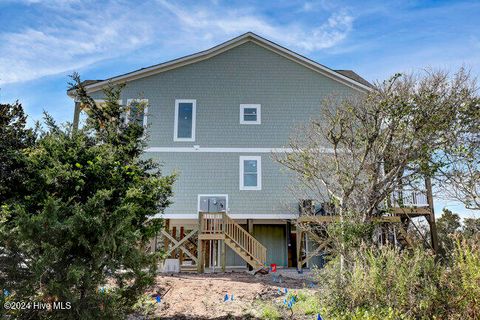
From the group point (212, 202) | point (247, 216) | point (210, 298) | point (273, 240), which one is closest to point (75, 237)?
point (210, 298)

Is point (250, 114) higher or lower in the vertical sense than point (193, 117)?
higher

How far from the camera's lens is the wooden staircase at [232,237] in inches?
486

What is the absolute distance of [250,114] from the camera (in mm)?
14930

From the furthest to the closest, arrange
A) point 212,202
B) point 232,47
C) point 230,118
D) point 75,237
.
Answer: point 232,47 < point 230,118 < point 212,202 < point 75,237

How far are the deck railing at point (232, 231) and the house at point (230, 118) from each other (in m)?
0.51

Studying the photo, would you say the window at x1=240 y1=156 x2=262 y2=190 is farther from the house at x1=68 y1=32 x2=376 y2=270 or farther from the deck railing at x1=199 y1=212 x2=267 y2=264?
the deck railing at x1=199 y1=212 x2=267 y2=264

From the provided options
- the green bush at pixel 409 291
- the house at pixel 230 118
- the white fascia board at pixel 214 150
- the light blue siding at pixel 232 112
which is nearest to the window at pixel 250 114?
the house at pixel 230 118

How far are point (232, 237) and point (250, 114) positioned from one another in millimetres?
5321

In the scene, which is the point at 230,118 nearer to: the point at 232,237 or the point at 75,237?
the point at 232,237

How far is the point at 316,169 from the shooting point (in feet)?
30.2

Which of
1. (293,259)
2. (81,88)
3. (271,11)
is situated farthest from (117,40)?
(293,259)

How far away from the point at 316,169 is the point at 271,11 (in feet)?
13.9

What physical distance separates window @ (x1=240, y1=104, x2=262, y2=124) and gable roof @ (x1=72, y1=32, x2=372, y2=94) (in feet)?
8.88

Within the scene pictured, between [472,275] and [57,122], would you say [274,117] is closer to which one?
[57,122]
